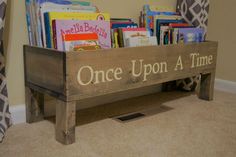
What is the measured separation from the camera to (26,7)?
4.10 ft

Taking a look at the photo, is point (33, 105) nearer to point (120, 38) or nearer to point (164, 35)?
point (120, 38)

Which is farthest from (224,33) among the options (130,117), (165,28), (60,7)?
(60,7)

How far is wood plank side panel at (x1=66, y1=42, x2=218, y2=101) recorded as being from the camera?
109 cm

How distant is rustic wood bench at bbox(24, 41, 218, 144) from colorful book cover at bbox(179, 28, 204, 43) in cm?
7

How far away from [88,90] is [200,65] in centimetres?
78

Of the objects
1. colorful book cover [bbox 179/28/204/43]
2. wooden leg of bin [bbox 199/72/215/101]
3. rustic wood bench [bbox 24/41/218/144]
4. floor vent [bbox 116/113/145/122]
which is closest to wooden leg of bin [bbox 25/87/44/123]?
rustic wood bench [bbox 24/41/218/144]

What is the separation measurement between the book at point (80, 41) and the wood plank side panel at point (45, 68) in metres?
0.07

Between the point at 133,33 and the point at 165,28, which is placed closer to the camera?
the point at 133,33

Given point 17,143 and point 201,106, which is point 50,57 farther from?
point 201,106

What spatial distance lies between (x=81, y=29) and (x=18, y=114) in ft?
1.62

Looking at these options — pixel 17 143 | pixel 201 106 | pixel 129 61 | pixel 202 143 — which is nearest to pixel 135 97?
pixel 201 106

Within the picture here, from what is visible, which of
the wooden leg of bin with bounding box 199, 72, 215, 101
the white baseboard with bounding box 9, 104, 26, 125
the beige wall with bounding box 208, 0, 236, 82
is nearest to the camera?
the white baseboard with bounding box 9, 104, 26, 125

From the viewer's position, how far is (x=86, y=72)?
1.12 m

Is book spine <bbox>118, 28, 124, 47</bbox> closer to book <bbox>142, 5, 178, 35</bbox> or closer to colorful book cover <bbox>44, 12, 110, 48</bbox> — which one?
colorful book cover <bbox>44, 12, 110, 48</bbox>
